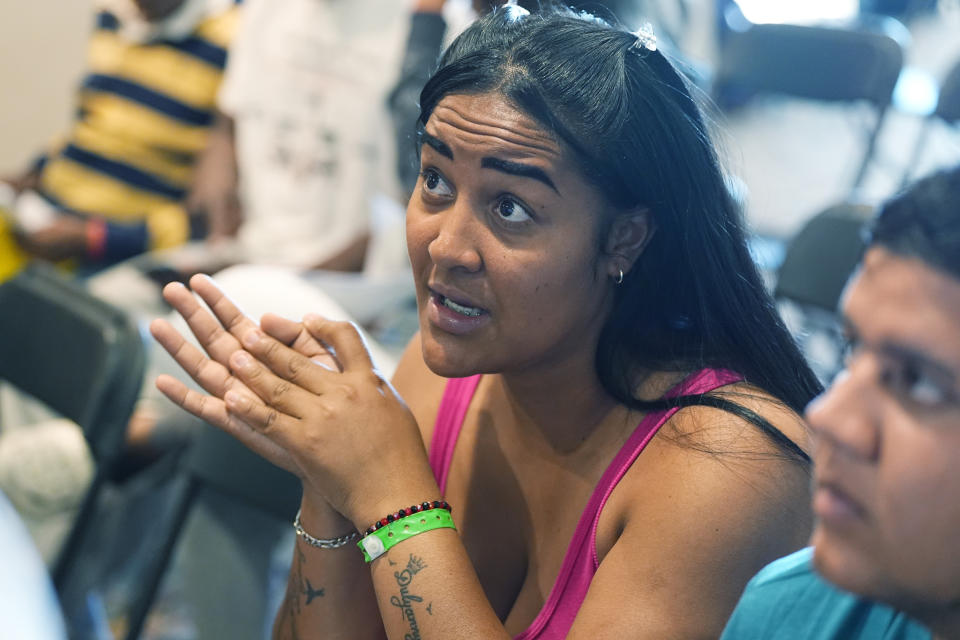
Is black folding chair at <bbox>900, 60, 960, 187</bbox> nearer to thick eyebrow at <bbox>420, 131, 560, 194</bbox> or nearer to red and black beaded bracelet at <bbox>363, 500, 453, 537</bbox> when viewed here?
thick eyebrow at <bbox>420, 131, 560, 194</bbox>

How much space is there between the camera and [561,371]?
3.82 ft

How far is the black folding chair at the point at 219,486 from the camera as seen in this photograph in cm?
149

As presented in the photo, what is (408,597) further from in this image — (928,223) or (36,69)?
(36,69)

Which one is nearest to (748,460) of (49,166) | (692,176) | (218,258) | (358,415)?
(692,176)

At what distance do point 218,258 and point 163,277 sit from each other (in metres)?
0.15

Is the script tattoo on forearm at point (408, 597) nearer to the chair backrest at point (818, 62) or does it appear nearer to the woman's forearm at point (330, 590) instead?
the woman's forearm at point (330, 590)

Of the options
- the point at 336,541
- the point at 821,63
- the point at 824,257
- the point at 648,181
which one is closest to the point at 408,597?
the point at 336,541

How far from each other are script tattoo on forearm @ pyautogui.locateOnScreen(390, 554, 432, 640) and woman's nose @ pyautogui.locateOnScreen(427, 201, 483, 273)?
0.31 m

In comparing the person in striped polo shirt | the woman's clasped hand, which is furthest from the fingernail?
the person in striped polo shirt

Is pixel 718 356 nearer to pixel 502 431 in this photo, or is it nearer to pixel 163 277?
pixel 502 431

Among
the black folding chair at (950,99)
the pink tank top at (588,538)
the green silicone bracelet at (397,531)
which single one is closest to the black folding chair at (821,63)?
the black folding chair at (950,99)

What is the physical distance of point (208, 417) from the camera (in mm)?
1097

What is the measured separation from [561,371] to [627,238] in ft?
0.61

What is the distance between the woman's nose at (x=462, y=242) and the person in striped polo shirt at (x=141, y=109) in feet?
6.24
